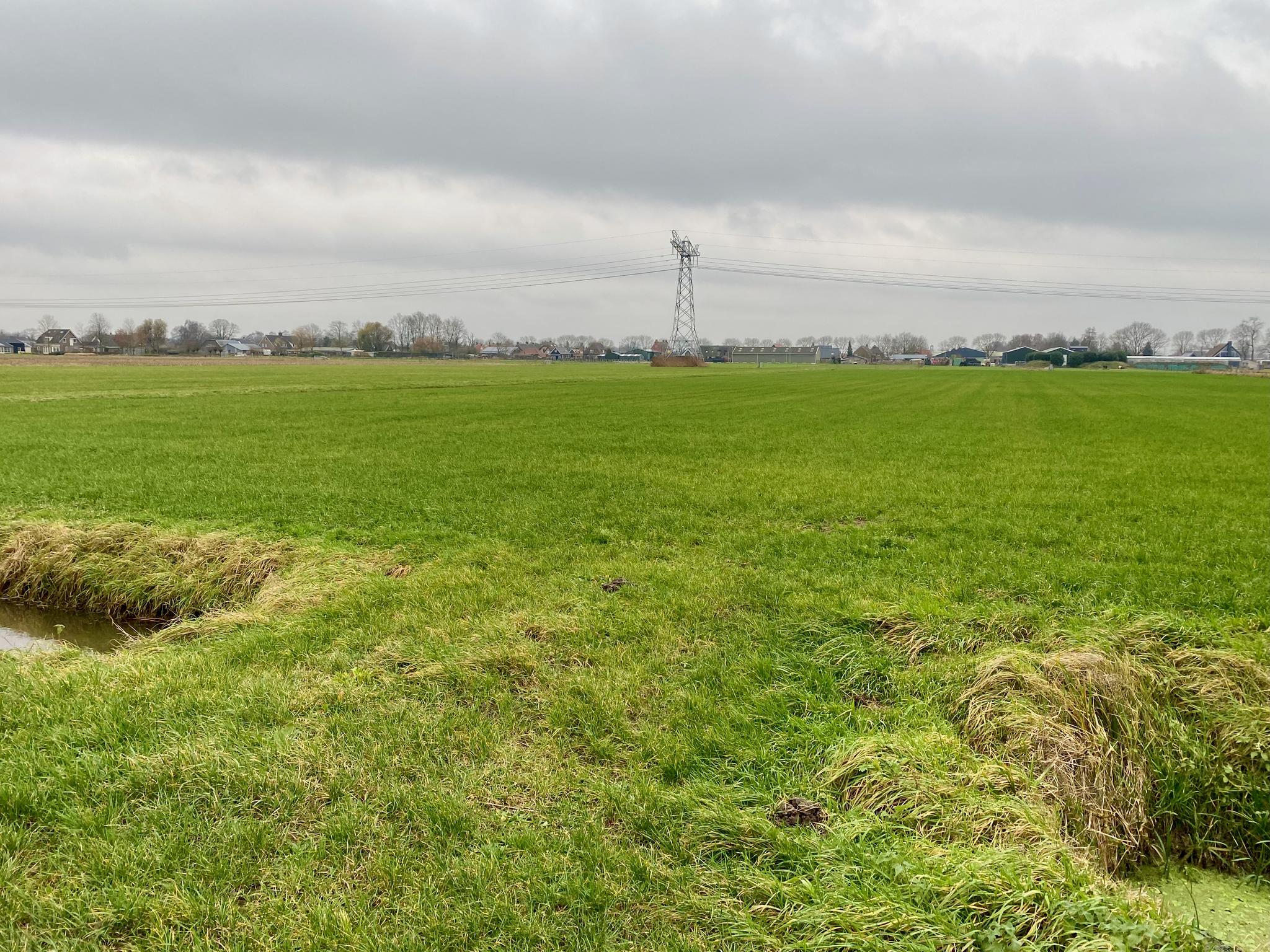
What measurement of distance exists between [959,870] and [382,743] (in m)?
3.82

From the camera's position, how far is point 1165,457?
18.5 metres

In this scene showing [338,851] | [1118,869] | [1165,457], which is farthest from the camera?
[1165,457]

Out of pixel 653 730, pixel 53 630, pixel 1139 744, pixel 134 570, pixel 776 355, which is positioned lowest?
pixel 53 630

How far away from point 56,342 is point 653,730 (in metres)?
201

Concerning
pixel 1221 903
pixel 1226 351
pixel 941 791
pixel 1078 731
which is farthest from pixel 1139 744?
pixel 1226 351

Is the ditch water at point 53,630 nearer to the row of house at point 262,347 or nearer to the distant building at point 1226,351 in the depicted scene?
the row of house at point 262,347

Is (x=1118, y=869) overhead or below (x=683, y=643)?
below

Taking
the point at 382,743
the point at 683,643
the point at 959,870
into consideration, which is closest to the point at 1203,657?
the point at 959,870

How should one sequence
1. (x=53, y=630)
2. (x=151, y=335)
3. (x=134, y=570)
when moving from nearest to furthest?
(x=53, y=630), (x=134, y=570), (x=151, y=335)

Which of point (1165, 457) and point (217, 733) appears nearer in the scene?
point (217, 733)

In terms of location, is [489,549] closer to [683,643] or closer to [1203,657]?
[683,643]

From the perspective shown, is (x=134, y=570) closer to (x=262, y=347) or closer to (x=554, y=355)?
(x=554, y=355)

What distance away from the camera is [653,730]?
5148 mm

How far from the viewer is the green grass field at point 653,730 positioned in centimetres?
351
